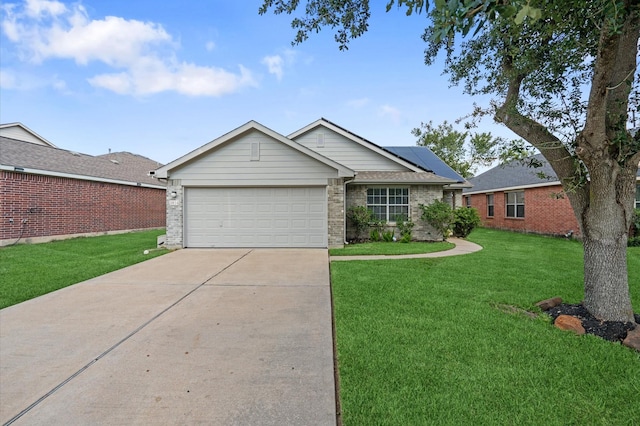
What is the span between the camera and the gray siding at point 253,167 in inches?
430

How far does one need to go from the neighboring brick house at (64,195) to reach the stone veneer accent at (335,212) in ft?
37.2

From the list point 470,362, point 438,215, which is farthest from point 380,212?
point 470,362

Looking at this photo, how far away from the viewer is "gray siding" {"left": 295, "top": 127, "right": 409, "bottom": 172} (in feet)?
47.6

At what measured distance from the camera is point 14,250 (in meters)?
10.2

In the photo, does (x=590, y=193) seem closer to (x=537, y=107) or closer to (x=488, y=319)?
(x=537, y=107)

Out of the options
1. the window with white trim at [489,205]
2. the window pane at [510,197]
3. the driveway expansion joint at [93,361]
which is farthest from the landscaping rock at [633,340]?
the window with white trim at [489,205]

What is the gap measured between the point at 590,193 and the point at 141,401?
5.45 metres

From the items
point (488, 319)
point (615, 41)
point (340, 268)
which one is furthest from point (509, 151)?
point (340, 268)

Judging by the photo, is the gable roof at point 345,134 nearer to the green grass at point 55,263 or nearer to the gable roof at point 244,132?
the gable roof at point 244,132

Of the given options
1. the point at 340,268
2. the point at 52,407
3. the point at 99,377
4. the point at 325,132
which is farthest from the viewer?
the point at 325,132

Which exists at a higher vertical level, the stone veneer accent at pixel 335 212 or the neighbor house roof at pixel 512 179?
the neighbor house roof at pixel 512 179

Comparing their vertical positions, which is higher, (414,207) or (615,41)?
(615,41)

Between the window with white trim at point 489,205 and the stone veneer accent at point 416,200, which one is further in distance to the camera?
the window with white trim at point 489,205

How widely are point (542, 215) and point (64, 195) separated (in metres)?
22.4
